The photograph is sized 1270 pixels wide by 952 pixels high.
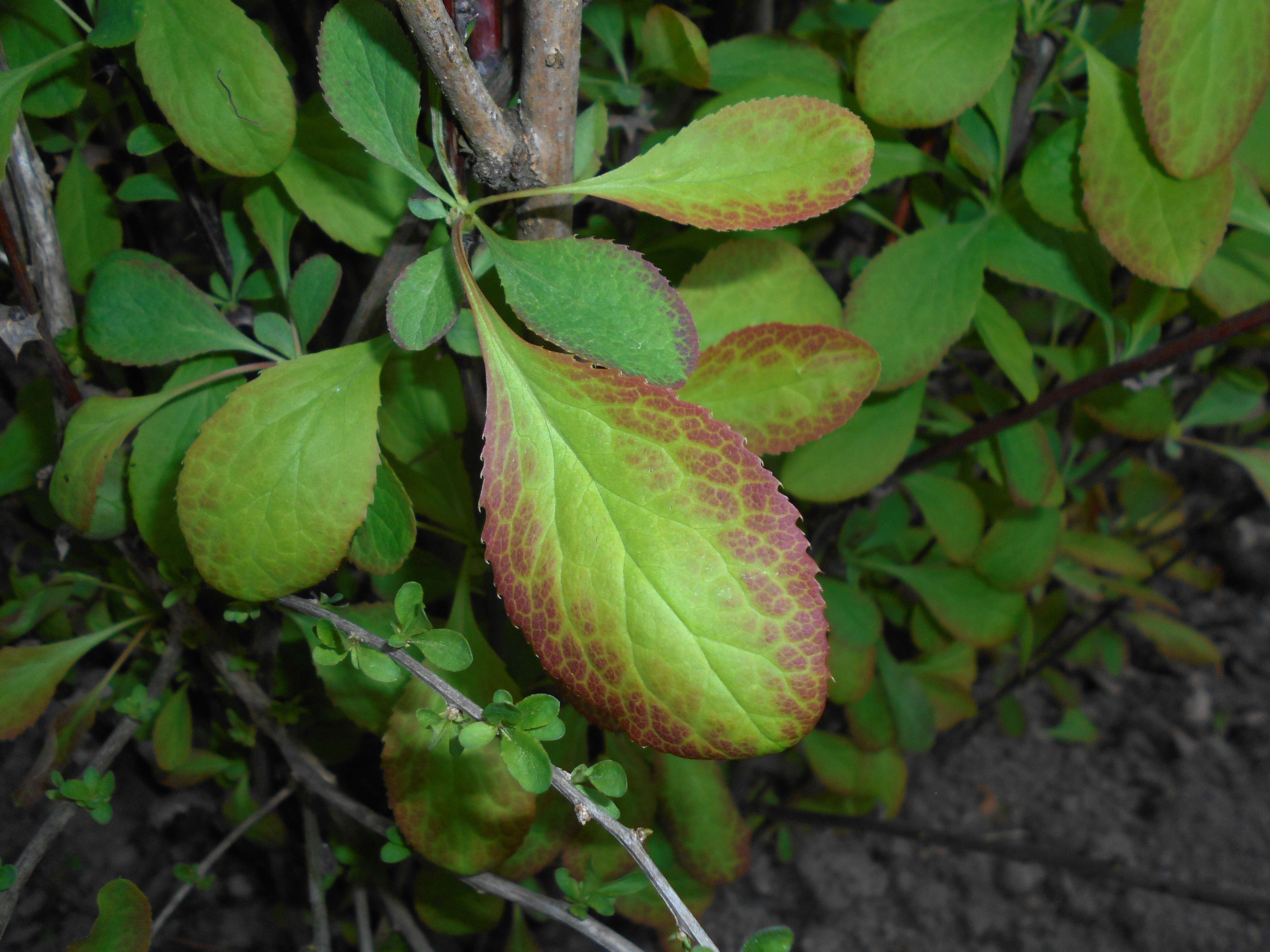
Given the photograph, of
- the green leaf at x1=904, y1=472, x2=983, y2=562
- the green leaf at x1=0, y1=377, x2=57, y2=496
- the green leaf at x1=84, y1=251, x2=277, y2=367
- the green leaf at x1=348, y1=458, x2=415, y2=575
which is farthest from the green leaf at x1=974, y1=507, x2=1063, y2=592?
the green leaf at x1=0, y1=377, x2=57, y2=496

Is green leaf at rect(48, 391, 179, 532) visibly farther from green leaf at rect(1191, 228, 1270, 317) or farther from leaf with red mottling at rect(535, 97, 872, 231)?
green leaf at rect(1191, 228, 1270, 317)

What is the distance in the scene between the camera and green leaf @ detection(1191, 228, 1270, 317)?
0.66 metres

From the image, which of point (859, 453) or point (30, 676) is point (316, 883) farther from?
point (859, 453)

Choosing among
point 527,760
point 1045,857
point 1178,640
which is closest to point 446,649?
point 527,760

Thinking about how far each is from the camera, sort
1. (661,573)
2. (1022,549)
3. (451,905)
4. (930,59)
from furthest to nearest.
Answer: (1022,549) < (451,905) < (930,59) < (661,573)

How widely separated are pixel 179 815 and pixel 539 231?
100 centimetres

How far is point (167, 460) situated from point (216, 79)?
0.78 feet

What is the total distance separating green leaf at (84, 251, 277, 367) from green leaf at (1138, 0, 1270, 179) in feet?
2.02

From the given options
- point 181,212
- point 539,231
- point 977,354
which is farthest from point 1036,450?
point 181,212

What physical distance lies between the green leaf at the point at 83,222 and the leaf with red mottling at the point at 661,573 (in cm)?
41

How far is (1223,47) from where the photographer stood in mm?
485

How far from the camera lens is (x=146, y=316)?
525 mm

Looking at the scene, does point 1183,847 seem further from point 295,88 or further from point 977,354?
point 295,88

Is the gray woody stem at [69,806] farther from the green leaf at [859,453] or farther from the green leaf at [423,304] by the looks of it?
the green leaf at [859,453]
